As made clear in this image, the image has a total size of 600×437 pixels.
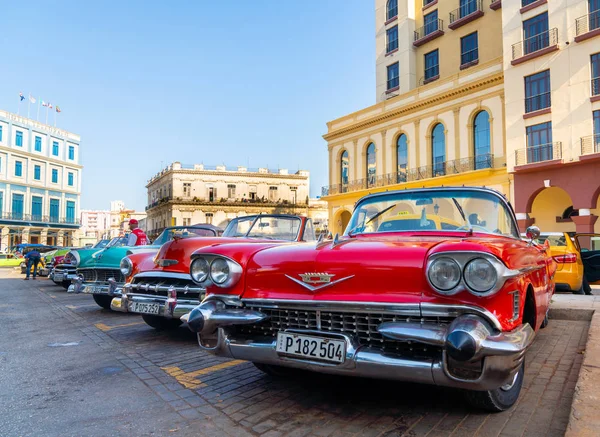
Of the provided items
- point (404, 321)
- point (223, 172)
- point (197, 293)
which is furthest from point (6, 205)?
point (404, 321)

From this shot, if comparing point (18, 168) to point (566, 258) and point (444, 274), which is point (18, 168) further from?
point (444, 274)

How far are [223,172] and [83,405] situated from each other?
192ft

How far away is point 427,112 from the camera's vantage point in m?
25.4

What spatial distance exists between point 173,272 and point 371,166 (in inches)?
982

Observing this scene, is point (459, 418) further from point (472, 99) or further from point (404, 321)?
point (472, 99)

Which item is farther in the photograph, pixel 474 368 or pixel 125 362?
pixel 125 362

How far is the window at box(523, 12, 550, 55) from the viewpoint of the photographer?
66.4ft

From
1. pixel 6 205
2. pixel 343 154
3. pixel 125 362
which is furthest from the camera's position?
pixel 6 205

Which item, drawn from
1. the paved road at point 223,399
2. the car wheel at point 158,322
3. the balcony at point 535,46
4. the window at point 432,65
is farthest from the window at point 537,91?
the car wheel at point 158,322

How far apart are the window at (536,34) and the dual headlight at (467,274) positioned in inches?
859

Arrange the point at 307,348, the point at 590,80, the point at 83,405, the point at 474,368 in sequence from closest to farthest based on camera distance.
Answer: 1. the point at 474,368
2. the point at 307,348
3. the point at 83,405
4. the point at 590,80

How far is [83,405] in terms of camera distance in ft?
10.6

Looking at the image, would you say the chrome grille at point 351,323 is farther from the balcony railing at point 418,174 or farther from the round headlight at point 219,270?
the balcony railing at point 418,174

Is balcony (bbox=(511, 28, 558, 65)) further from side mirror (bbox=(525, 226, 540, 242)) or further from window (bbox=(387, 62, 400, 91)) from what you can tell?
side mirror (bbox=(525, 226, 540, 242))
